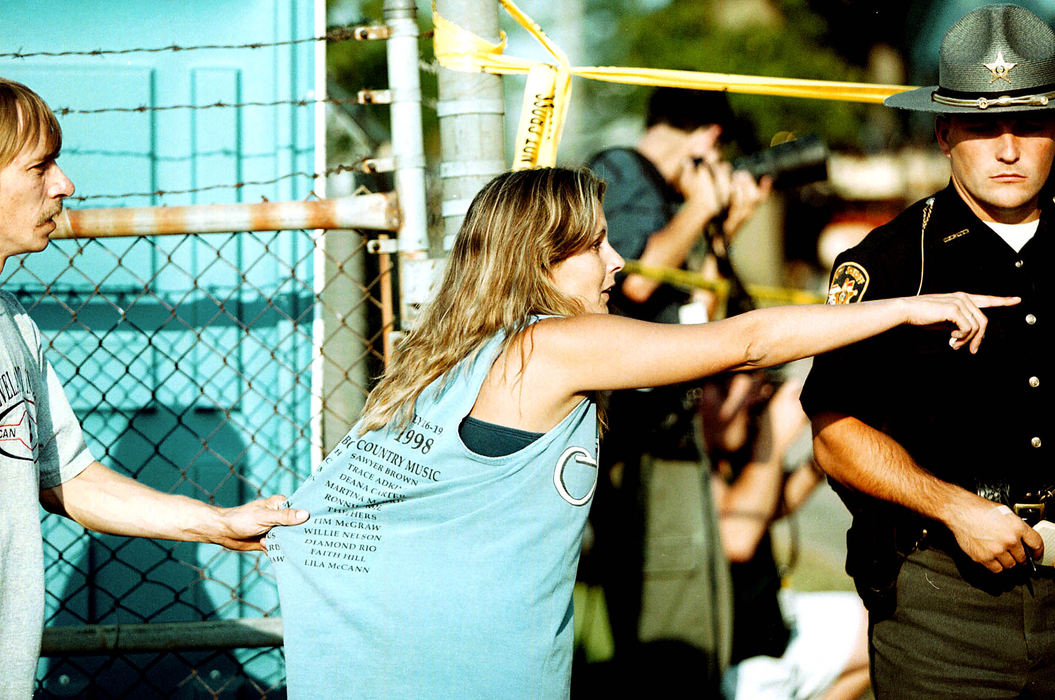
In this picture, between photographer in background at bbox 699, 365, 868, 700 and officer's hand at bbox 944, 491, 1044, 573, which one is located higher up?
officer's hand at bbox 944, 491, 1044, 573

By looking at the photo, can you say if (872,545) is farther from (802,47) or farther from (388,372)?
(802,47)

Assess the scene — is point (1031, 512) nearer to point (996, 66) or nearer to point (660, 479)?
point (996, 66)

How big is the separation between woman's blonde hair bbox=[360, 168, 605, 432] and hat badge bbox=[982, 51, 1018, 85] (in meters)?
0.97

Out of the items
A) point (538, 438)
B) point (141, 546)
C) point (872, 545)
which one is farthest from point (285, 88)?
point (872, 545)

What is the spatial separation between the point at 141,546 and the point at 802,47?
8394mm

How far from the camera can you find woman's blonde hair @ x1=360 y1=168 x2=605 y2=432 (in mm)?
1972

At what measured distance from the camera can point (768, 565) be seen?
159 inches

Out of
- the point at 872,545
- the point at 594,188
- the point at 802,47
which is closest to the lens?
the point at 594,188

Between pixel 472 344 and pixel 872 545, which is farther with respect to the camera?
pixel 872 545

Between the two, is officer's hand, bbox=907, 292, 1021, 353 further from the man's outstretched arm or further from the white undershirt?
the man's outstretched arm

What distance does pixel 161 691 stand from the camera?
10.8 ft

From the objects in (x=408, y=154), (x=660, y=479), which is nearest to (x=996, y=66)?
(x=408, y=154)

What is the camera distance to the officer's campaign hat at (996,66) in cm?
228

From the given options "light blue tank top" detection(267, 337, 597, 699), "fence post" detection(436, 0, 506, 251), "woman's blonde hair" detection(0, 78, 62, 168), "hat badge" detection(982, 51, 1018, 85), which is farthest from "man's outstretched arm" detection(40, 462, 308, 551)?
"hat badge" detection(982, 51, 1018, 85)
